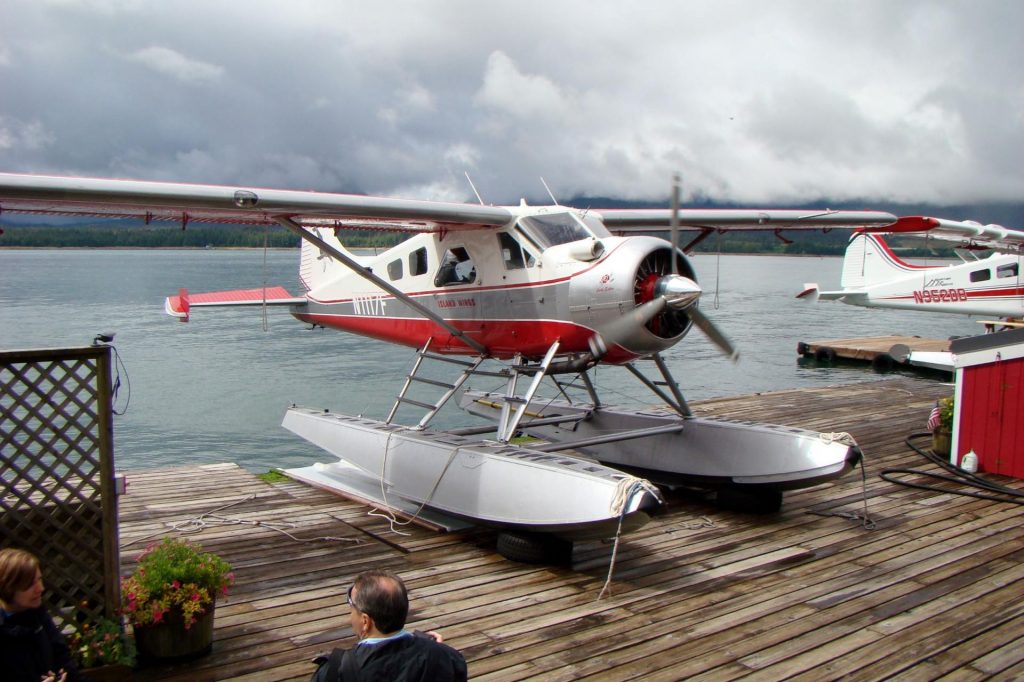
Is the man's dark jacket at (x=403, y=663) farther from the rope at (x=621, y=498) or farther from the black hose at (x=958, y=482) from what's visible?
the black hose at (x=958, y=482)

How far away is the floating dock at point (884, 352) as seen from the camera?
824 inches

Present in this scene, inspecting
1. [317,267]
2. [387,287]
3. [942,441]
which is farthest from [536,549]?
[317,267]

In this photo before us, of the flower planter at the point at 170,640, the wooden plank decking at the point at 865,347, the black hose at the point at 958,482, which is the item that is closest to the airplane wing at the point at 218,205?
the flower planter at the point at 170,640

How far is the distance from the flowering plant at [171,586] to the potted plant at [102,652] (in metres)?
0.14

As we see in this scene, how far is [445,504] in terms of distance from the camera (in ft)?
21.9

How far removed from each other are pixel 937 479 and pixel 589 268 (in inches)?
172

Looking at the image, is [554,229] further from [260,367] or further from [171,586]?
[260,367]

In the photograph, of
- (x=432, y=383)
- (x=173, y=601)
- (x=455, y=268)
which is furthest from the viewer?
(x=432, y=383)

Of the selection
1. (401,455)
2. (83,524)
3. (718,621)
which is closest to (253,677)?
(83,524)

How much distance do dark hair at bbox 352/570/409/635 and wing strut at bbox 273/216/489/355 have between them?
5214 millimetres

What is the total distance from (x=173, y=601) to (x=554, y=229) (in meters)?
4.50

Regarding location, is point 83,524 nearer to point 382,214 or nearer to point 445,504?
point 445,504

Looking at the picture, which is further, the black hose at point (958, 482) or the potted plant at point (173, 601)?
the black hose at point (958, 482)

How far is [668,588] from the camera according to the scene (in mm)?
5340
